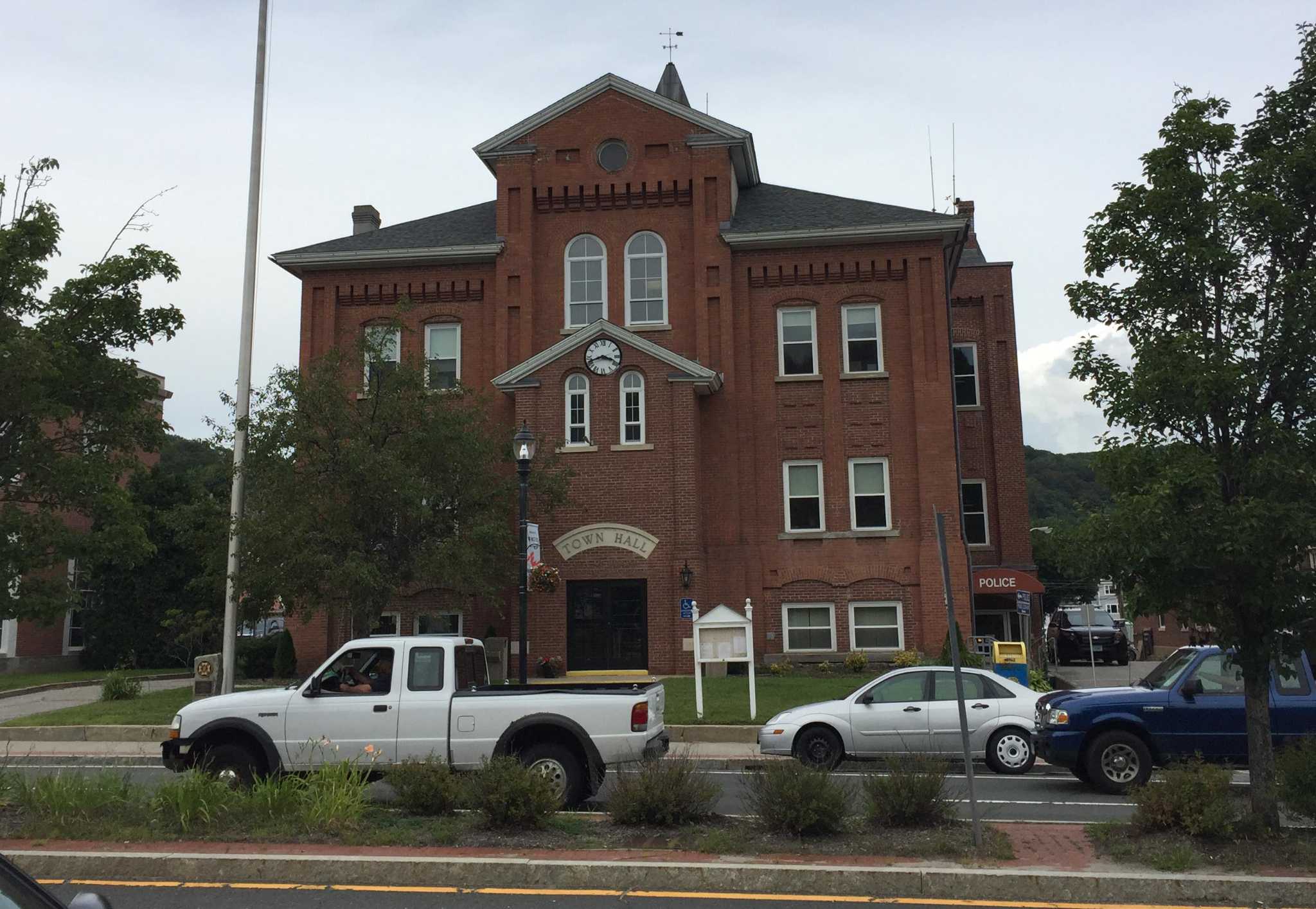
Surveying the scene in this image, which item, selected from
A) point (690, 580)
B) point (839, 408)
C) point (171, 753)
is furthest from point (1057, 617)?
point (171, 753)

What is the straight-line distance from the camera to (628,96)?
29.9 metres

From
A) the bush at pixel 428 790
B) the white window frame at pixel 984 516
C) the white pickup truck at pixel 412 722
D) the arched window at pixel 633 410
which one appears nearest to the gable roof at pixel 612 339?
the arched window at pixel 633 410

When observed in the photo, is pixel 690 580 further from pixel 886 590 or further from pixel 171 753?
pixel 171 753

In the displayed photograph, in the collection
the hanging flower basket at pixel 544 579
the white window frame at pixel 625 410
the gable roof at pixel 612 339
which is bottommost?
the hanging flower basket at pixel 544 579

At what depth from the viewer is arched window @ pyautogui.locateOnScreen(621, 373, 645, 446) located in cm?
2712

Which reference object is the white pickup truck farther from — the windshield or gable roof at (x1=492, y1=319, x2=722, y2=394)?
gable roof at (x1=492, y1=319, x2=722, y2=394)

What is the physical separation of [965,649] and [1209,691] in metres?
12.4

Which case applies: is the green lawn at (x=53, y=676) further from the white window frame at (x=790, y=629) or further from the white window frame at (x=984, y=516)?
the white window frame at (x=984, y=516)

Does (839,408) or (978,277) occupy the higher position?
(978,277)

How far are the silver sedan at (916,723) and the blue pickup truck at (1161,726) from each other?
155cm

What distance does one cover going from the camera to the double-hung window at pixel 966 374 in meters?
33.2

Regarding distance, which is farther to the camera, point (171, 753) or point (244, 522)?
point (244, 522)

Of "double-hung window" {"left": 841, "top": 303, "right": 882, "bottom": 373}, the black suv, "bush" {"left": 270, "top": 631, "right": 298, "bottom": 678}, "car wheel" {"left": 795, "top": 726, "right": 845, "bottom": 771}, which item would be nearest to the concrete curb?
"car wheel" {"left": 795, "top": 726, "right": 845, "bottom": 771}

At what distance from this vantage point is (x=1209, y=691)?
12984 mm
